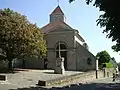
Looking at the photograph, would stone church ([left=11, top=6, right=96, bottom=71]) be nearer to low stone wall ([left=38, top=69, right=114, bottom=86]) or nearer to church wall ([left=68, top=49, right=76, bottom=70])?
church wall ([left=68, top=49, right=76, bottom=70])

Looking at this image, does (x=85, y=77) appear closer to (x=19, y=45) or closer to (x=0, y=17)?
(x=19, y=45)

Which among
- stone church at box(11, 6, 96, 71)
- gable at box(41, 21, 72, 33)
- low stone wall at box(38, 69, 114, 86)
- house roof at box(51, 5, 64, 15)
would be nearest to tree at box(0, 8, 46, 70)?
low stone wall at box(38, 69, 114, 86)

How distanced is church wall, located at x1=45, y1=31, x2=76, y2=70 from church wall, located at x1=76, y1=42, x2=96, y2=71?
957 mm

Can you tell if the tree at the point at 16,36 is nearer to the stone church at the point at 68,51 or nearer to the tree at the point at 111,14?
the stone church at the point at 68,51

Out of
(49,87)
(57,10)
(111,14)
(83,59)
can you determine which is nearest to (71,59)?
(83,59)

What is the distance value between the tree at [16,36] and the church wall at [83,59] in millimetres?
16028

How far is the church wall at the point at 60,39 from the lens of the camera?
5650 cm

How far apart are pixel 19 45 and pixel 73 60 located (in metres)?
19.6

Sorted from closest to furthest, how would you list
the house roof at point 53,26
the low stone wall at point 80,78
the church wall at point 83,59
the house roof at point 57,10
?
the low stone wall at point 80,78 < the church wall at point 83,59 < the house roof at point 53,26 < the house roof at point 57,10

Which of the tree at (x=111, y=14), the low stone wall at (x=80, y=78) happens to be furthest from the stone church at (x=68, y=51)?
the tree at (x=111, y=14)

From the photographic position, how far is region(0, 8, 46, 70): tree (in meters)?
38.3

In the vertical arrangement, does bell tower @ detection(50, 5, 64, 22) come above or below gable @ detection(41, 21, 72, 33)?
above

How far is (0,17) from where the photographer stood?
130ft

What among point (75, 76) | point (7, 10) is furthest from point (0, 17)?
point (75, 76)
